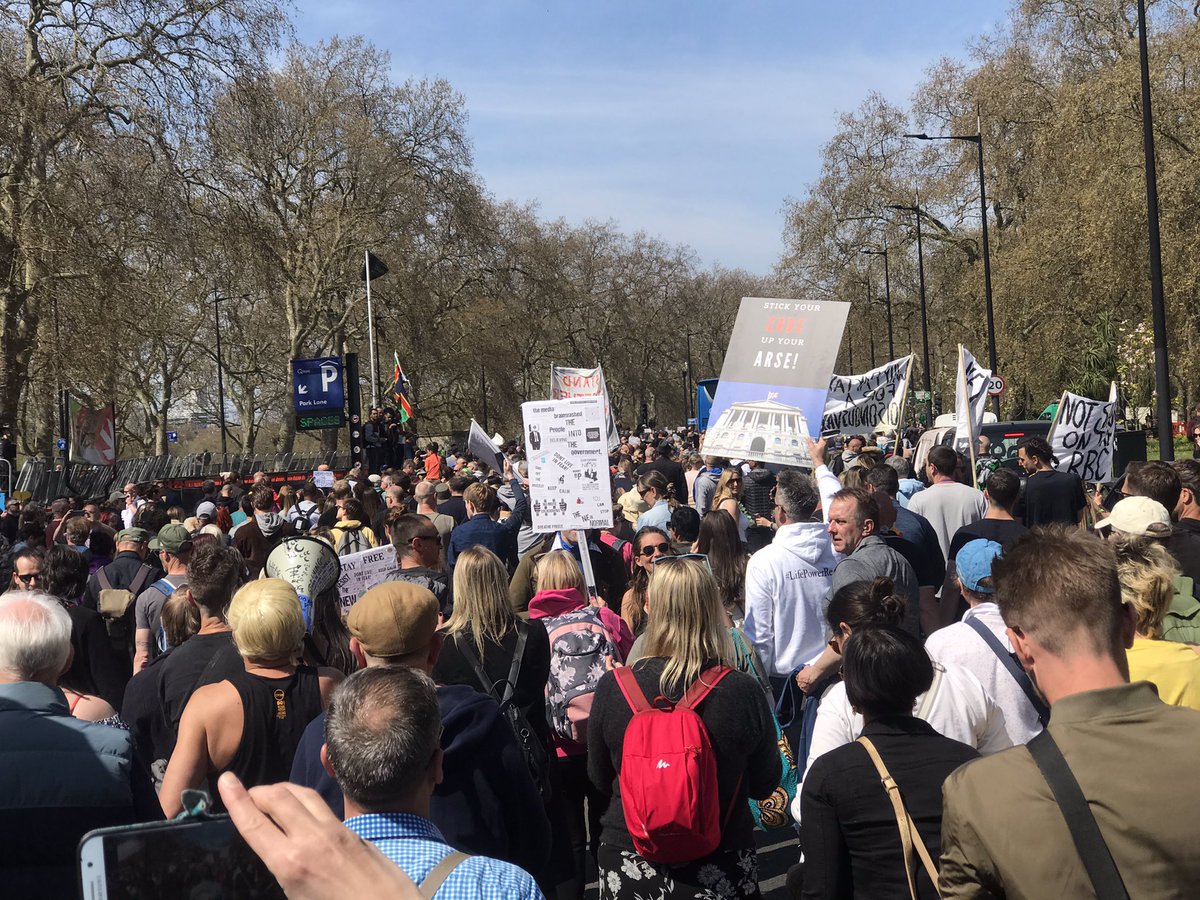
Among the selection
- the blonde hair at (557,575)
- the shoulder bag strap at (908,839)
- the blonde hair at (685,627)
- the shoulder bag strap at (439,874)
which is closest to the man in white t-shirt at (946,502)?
the blonde hair at (557,575)

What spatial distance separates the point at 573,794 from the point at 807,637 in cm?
136

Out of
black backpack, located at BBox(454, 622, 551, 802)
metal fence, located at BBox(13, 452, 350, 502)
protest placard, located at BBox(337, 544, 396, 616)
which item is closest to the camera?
black backpack, located at BBox(454, 622, 551, 802)

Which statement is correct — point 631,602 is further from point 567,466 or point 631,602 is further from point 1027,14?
point 1027,14

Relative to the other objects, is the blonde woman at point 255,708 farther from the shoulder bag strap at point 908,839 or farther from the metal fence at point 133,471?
the metal fence at point 133,471

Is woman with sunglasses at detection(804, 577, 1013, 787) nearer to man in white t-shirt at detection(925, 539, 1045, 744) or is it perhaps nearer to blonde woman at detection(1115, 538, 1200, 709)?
man in white t-shirt at detection(925, 539, 1045, 744)

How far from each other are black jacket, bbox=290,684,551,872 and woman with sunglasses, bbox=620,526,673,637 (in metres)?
2.72

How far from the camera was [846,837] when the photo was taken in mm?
3146

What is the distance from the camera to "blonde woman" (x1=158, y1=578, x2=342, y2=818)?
12.2 ft

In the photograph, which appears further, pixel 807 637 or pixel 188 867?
pixel 807 637

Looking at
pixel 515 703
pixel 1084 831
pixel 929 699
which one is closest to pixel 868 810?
pixel 929 699

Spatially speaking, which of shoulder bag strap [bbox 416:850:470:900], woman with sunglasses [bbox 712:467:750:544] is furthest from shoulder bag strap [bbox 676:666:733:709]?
woman with sunglasses [bbox 712:467:750:544]

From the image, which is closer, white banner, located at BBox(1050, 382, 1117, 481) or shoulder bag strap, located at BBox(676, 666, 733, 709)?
shoulder bag strap, located at BBox(676, 666, 733, 709)

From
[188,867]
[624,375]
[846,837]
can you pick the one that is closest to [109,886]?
[188,867]

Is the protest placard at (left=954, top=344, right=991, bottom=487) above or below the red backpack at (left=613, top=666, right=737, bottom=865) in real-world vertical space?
above
